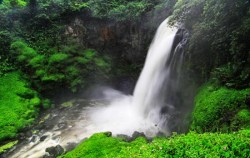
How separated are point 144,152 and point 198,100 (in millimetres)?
5515

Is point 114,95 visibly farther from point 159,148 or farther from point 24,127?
point 159,148

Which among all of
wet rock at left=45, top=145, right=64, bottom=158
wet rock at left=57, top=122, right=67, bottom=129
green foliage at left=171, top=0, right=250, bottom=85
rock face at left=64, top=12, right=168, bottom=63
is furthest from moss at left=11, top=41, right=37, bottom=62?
green foliage at left=171, top=0, right=250, bottom=85

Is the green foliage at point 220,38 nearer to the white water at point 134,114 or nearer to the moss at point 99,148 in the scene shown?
the white water at point 134,114

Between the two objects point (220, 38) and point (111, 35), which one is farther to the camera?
point (111, 35)

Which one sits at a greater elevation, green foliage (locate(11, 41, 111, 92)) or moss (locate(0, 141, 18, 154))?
green foliage (locate(11, 41, 111, 92))

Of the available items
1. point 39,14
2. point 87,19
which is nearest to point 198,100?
point 87,19

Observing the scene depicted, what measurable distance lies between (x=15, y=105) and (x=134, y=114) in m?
7.01

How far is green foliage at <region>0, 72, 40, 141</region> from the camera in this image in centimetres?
1421

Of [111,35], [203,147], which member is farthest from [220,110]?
[111,35]

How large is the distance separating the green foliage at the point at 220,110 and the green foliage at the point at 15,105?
9450mm

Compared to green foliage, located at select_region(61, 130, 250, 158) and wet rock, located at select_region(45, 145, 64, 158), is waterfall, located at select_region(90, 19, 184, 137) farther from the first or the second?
green foliage, located at select_region(61, 130, 250, 158)

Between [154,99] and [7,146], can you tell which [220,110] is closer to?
[154,99]

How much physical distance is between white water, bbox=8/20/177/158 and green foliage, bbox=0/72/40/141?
1749 millimetres

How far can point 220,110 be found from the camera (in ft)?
Answer: 29.6
